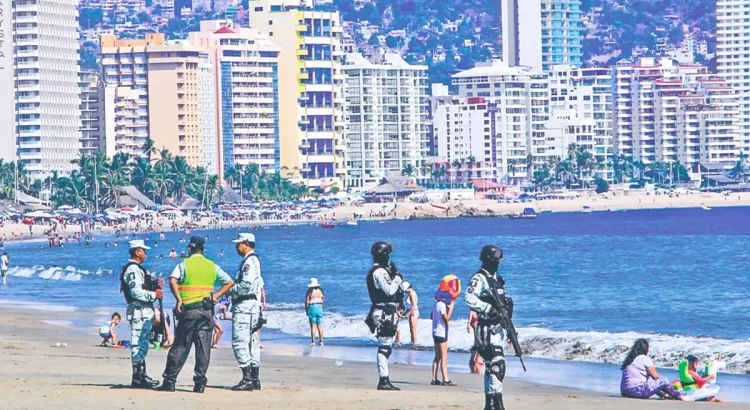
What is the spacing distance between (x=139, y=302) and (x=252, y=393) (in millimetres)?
1631

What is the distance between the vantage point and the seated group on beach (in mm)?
21219

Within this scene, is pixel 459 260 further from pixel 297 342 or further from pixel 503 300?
pixel 503 300

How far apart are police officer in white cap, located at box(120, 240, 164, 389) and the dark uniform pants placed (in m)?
0.55

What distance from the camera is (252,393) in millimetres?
19469

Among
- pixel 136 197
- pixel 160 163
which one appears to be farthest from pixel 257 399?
pixel 160 163

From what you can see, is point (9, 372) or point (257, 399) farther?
point (9, 372)

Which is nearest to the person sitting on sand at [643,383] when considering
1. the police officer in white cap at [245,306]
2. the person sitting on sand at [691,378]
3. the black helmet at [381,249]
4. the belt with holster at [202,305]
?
the person sitting on sand at [691,378]

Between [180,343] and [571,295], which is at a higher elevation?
[180,343]

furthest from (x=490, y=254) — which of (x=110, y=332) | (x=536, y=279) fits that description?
(x=536, y=279)

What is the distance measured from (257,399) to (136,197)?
151708 mm

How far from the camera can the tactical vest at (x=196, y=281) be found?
18922 millimetres

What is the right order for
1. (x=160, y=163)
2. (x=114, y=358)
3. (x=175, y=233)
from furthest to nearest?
1. (x=160, y=163)
2. (x=175, y=233)
3. (x=114, y=358)

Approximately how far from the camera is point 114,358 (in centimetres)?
2614

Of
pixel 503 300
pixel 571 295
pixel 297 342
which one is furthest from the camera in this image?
pixel 571 295
